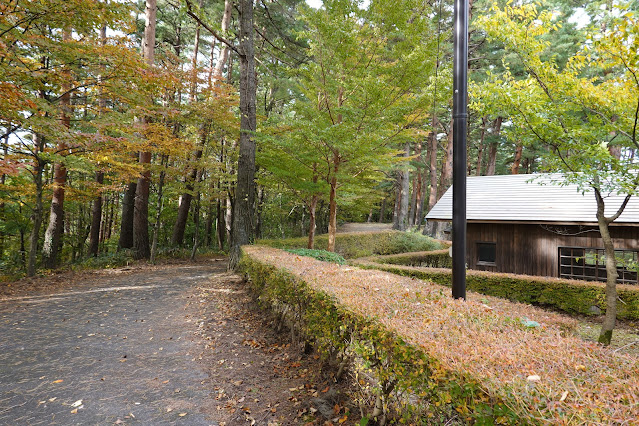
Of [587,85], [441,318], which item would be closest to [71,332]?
[441,318]

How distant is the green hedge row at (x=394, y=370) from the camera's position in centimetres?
173

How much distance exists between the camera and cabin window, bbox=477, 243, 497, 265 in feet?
43.3

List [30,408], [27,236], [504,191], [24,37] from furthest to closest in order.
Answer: [27,236] < [504,191] < [24,37] < [30,408]

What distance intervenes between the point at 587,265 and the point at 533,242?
1.82m

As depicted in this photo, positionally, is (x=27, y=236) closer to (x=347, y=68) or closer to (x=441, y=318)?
(x=347, y=68)

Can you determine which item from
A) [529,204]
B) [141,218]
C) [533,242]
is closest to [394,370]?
[533,242]

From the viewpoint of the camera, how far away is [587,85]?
5.27 m

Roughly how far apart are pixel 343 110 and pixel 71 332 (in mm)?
7988

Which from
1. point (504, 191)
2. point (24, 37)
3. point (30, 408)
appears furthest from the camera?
point (504, 191)

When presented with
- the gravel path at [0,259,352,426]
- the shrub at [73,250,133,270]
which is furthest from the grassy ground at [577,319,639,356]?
the shrub at [73,250,133,270]

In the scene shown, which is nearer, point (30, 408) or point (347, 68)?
point (30, 408)

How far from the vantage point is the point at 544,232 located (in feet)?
39.4

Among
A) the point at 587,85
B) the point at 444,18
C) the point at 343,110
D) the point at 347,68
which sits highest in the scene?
the point at 444,18

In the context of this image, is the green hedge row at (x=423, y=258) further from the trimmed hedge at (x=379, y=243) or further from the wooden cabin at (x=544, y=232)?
the trimmed hedge at (x=379, y=243)
